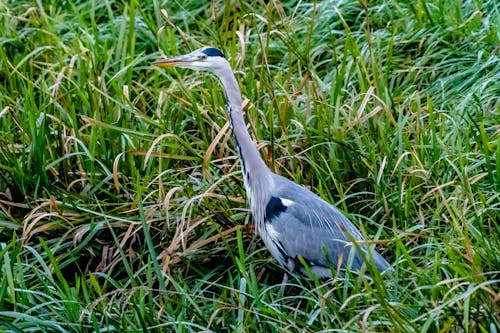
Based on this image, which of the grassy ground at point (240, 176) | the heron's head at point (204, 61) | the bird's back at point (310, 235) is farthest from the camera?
the heron's head at point (204, 61)

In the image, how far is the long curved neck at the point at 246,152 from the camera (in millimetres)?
4125

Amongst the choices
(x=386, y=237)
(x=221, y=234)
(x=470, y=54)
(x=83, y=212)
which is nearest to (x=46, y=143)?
(x=83, y=212)

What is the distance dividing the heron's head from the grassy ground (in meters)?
0.33

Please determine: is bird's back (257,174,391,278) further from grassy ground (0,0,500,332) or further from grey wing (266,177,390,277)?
grassy ground (0,0,500,332)

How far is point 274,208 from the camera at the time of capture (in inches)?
163

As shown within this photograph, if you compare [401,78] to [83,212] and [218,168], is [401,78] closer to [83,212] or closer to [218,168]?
[218,168]

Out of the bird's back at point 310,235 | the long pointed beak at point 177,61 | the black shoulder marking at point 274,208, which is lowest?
the bird's back at point 310,235

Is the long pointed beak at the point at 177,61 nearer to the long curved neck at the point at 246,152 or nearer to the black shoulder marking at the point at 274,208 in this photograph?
the long curved neck at the point at 246,152

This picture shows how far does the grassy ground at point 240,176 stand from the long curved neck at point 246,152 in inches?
8.1

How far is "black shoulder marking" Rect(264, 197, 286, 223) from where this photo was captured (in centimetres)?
413

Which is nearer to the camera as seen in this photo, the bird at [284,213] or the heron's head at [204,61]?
the bird at [284,213]

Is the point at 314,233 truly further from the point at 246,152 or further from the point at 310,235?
the point at 246,152

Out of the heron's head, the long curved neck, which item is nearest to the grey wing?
the long curved neck

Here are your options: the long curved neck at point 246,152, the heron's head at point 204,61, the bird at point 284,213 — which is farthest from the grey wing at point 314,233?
the heron's head at point 204,61
